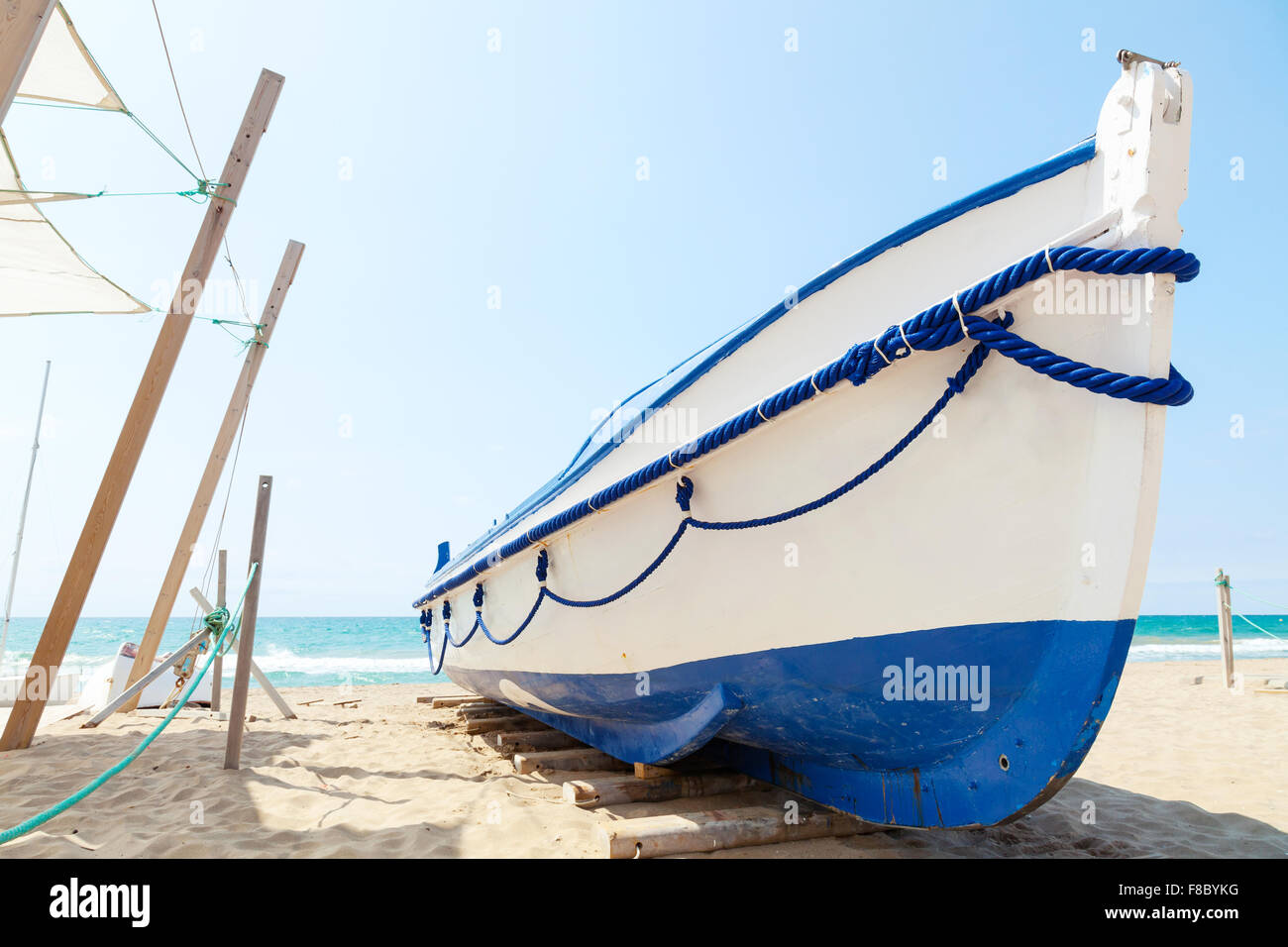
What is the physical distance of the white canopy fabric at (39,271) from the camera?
171 inches

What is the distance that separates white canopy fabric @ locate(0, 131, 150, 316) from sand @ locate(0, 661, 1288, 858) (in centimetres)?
341

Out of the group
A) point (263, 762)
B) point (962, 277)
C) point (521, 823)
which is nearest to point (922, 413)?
point (962, 277)

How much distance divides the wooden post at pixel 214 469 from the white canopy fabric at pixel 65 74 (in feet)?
7.32

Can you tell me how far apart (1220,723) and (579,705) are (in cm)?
599

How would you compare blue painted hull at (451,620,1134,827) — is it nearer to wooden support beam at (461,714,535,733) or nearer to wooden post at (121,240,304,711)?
wooden support beam at (461,714,535,733)

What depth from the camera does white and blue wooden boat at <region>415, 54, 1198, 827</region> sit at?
172 centimetres

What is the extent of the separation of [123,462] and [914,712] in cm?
518

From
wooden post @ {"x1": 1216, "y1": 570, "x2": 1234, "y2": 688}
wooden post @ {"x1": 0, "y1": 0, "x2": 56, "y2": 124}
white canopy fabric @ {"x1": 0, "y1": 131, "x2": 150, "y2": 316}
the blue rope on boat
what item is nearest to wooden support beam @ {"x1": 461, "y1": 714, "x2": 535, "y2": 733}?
the blue rope on boat

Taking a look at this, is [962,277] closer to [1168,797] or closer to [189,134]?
[1168,797]

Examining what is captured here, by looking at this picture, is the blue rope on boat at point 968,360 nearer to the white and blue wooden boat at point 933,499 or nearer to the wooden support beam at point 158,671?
the white and blue wooden boat at point 933,499

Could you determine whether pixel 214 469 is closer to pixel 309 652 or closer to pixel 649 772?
pixel 649 772

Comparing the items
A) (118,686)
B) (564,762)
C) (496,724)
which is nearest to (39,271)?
(118,686)
